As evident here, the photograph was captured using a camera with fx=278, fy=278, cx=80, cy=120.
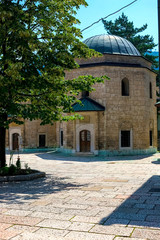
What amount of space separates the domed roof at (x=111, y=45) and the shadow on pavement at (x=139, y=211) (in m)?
18.2

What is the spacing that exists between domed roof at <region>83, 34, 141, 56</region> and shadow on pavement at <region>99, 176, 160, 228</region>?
59.8ft

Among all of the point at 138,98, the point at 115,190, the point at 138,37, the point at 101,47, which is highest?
the point at 138,37

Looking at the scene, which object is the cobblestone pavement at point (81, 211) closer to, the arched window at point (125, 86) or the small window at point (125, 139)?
the small window at point (125, 139)

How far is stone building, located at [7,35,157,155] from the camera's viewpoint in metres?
22.6

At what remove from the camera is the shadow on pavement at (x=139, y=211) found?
5.21m

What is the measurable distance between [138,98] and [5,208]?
61.6ft

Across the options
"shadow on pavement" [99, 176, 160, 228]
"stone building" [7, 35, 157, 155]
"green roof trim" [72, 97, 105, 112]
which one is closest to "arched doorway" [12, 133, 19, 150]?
"stone building" [7, 35, 157, 155]

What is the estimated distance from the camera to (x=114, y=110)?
75.0 ft

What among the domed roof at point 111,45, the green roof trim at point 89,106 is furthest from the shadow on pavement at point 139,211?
the domed roof at point 111,45

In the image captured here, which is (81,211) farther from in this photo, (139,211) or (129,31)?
(129,31)

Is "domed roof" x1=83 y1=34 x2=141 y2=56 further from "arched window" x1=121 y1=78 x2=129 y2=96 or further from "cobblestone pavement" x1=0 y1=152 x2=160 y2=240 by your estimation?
"cobblestone pavement" x1=0 y1=152 x2=160 y2=240

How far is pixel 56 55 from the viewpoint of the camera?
10.3 meters

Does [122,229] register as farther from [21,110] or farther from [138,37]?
[138,37]

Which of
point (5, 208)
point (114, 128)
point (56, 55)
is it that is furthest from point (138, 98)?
point (5, 208)
